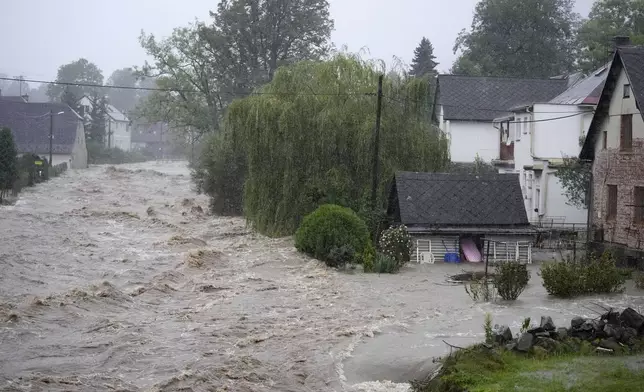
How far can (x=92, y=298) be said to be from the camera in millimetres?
24375

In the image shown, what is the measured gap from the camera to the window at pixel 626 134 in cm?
3219

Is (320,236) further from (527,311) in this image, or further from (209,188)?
(209,188)

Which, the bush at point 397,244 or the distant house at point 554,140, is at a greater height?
the distant house at point 554,140

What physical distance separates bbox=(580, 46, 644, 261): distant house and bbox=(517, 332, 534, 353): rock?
16993 mm

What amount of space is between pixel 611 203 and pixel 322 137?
1302cm

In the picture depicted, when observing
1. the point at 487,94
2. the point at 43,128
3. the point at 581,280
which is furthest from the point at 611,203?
the point at 43,128

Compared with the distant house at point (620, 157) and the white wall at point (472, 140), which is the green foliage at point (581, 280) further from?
the white wall at point (472, 140)

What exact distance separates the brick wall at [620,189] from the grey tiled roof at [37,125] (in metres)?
67.1

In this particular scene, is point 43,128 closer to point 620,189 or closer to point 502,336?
point 620,189

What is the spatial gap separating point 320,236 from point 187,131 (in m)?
39.4

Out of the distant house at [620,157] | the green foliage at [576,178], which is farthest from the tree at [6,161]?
the distant house at [620,157]

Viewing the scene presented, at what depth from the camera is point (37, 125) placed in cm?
9219

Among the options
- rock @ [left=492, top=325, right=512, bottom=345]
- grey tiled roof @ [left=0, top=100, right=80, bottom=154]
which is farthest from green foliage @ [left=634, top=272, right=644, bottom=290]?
grey tiled roof @ [left=0, top=100, right=80, bottom=154]

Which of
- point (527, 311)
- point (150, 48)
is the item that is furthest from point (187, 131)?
point (527, 311)
